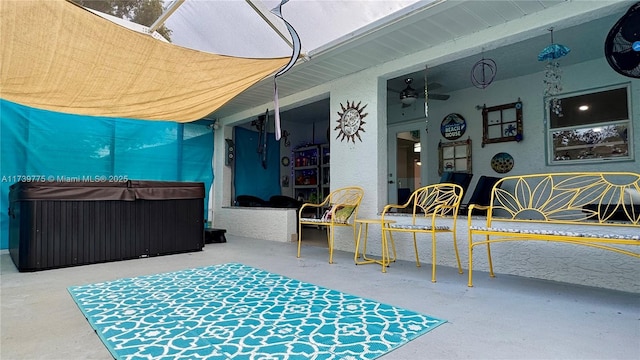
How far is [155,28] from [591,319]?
161 inches

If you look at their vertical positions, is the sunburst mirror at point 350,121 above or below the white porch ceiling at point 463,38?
below

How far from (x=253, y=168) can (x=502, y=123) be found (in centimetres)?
531

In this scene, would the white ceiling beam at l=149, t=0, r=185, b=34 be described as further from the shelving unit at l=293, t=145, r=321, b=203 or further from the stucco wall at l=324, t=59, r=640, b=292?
the shelving unit at l=293, t=145, r=321, b=203

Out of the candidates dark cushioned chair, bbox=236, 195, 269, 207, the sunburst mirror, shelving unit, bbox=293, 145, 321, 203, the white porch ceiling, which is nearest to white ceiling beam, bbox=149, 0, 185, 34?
the white porch ceiling

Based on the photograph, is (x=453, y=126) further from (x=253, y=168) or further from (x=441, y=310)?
(x=441, y=310)

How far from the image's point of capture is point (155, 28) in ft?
10.1

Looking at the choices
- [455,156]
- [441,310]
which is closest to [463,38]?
[441,310]

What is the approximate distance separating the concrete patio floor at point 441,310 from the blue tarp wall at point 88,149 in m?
1.85

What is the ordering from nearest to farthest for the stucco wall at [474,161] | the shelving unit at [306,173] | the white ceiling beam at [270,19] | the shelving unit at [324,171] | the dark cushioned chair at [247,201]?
the white ceiling beam at [270,19] < the stucco wall at [474,161] < the dark cushioned chair at [247,201] < the shelving unit at [324,171] < the shelving unit at [306,173]

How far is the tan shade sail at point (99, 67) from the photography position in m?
2.49

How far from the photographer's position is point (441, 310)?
218 centimetres

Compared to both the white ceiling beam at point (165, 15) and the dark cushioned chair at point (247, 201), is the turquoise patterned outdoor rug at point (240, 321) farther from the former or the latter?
the dark cushioned chair at point (247, 201)

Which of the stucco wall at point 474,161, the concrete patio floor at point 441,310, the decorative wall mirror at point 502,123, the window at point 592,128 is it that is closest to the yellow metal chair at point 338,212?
the stucco wall at point 474,161

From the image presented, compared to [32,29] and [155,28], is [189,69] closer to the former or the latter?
[155,28]
